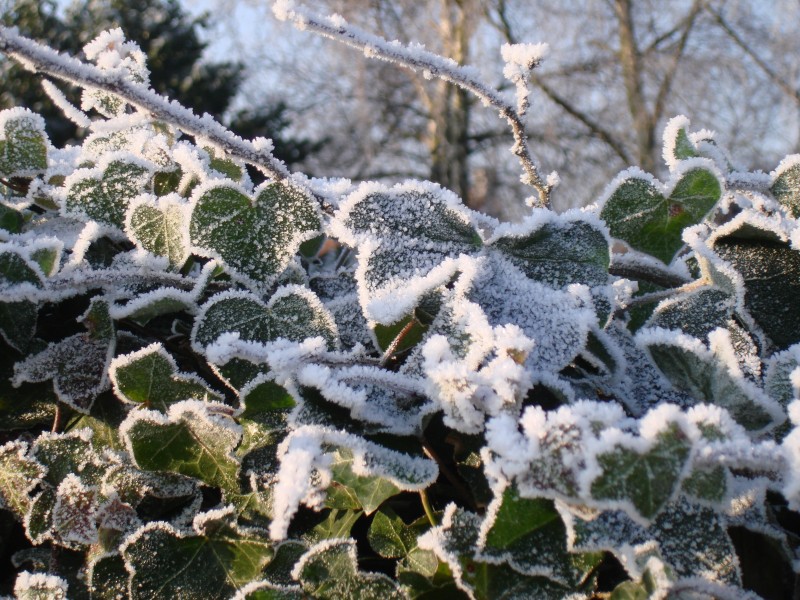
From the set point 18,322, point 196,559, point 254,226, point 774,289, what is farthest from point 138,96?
point 774,289

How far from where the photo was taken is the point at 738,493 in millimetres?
394

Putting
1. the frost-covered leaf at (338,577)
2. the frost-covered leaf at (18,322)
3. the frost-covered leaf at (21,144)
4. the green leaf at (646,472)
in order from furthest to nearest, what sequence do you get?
the frost-covered leaf at (21,144), the frost-covered leaf at (18,322), the frost-covered leaf at (338,577), the green leaf at (646,472)

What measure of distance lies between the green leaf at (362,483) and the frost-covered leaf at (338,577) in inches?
1.1

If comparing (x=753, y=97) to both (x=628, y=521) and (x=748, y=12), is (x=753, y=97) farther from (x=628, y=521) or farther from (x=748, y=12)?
(x=628, y=521)

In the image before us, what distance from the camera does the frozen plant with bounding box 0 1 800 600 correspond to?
0.37 m

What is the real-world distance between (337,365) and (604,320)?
0.18 metres

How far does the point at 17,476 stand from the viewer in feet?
1.83

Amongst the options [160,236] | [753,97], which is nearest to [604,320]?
[160,236]

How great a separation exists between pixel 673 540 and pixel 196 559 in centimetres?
32

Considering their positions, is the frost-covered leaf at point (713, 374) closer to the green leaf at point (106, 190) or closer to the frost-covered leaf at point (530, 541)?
the frost-covered leaf at point (530, 541)

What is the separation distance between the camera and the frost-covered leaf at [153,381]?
0.50 metres

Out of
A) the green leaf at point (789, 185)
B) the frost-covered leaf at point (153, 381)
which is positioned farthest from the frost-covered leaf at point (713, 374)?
the frost-covered leaf at point (153, 381)

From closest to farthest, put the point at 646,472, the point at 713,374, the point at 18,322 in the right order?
the point at 646,472 → the point at 713,374 → the point at 18,322

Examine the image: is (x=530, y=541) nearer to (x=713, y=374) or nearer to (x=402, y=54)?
(x=713, y=374)
